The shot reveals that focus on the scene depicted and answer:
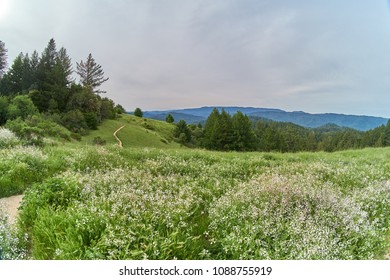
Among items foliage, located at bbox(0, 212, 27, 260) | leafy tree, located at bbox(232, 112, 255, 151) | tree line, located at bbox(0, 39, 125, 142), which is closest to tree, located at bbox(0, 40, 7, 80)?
tree line, located at bbox(0, 39, 125, 142)

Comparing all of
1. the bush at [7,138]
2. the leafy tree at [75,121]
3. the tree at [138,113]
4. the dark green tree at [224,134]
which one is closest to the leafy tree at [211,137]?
the dark green tree at [224,134]

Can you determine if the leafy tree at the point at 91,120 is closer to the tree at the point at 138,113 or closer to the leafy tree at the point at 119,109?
the leafy tree at the point at 119,109

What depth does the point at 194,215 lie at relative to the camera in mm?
4055

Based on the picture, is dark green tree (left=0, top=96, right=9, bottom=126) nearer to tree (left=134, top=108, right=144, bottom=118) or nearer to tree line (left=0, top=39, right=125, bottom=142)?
tree line (left=0, top=39, right=125, bottom=142)

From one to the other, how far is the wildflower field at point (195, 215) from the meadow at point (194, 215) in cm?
2

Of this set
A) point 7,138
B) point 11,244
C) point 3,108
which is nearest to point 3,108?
point 3,108

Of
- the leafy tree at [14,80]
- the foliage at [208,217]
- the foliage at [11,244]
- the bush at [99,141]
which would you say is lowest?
the foliage at [11,244]

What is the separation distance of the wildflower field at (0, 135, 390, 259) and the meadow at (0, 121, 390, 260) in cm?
2

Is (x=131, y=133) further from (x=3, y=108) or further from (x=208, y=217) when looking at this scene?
(x=208, y=217)

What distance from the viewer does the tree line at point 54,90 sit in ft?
17.6

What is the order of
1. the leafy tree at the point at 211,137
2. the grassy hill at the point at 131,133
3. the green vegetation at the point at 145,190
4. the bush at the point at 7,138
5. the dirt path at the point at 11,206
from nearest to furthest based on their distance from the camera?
the green vegetation at the point at 145,190
the dirt path at the point at 11,206
the grassy hill at the point at 131,133
the bush at the point at 7,138
the leafy tree at the point at 211,137

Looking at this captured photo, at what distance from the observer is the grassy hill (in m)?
6.21
